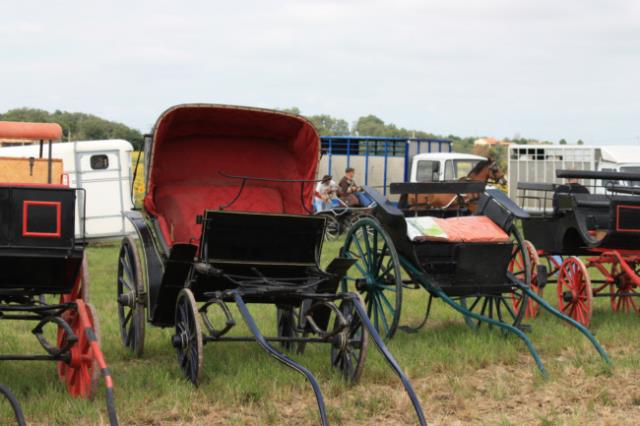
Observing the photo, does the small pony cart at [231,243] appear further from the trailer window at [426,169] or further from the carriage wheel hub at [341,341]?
the trailer window at [426,169]

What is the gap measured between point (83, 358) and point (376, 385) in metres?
2.19

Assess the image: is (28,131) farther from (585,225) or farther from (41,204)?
(585,225)

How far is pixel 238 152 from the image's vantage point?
8.62 metres

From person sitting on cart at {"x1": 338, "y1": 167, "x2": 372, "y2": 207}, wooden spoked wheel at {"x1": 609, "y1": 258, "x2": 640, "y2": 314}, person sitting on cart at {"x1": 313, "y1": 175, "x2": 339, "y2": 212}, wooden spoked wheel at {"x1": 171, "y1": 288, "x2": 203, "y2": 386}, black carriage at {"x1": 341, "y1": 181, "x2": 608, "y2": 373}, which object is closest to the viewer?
wooden spoked wheel at {"x1": 171, "y1": 288, "x2": 203, "y2": 386}

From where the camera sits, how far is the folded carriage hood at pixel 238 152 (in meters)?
8.27

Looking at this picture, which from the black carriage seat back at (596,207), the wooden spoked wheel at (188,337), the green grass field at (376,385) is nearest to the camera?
the green grass field at (376,385)

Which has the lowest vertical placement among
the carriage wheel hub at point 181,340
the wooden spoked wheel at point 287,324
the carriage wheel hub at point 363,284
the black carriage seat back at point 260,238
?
the wooden spoked wheel at point 287,324

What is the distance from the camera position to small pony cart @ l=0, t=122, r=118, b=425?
19.6ft

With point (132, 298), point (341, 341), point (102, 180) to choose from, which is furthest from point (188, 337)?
point (102, 180)

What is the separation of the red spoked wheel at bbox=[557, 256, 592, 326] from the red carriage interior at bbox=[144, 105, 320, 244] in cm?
321

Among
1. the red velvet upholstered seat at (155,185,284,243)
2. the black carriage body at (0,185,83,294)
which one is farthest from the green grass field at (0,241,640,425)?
the red velvet upholstered seat at (155,185,284,243)

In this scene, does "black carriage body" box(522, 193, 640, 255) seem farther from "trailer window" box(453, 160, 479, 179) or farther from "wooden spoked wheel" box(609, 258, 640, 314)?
"trailer window" box(453, 160, 479, 179)

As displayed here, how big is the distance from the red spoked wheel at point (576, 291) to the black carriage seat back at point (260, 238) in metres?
3.55

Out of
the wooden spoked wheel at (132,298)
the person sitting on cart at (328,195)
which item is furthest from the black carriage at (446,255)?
the person sitting on cart at (328,195)
